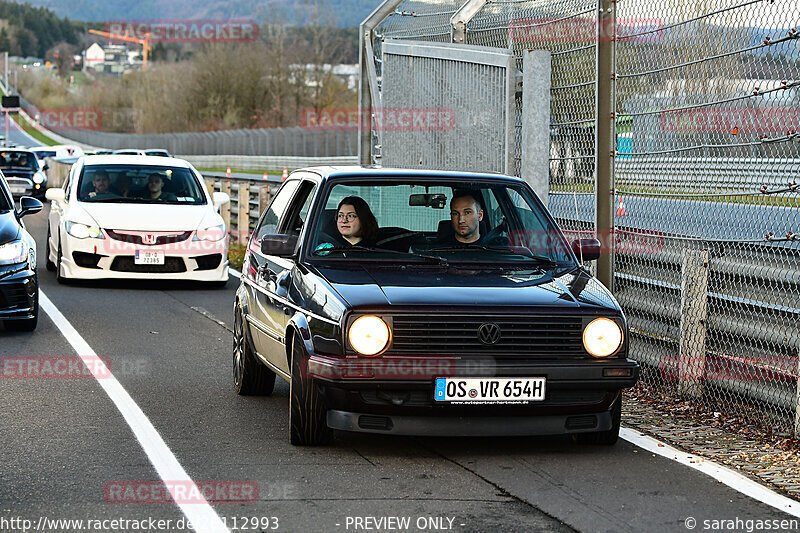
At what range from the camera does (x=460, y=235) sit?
782 centimetres

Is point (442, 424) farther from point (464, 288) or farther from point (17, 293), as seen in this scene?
point (17, 293)

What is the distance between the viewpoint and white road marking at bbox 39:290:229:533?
215 inches

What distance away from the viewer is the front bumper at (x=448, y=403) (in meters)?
6.43

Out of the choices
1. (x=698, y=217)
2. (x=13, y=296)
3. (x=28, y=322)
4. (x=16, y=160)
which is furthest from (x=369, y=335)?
(x=16, y=160)

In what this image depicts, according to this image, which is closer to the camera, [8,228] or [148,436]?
[148,436]

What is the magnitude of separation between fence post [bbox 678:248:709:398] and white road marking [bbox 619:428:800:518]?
986mm

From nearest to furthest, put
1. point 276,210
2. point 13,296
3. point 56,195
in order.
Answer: point 276,210 < point 13,296 < point 56,195

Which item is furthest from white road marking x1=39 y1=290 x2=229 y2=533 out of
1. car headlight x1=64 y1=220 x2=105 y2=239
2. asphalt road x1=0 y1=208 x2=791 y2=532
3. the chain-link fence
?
car headlight x1=64 y1=220 x2=105 y2=239

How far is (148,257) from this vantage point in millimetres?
15547

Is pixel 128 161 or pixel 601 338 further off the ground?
pixel 128 161

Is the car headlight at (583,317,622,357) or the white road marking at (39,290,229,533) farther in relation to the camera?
the car headlight at (583,317,622,357)

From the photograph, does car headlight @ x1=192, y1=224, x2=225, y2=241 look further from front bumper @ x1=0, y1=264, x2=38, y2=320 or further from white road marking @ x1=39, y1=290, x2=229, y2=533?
front bumper @ x1=0, y1=264, x2=38, y2=320

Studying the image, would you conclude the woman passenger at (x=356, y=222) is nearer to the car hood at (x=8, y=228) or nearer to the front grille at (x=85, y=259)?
the car hood at (x=8, y=228)

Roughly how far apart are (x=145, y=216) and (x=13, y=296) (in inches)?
181
